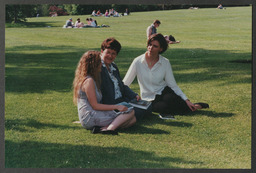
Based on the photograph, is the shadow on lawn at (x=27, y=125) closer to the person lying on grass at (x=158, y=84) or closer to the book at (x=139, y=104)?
the book at (x=139, y=104)

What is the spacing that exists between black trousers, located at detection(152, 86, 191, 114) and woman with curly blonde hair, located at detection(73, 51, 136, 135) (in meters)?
1.01

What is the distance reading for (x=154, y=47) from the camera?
6602mm

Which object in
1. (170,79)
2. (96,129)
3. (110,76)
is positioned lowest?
(96,129)

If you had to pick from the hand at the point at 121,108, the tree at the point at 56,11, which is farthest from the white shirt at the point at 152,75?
the tree at the point at 56,11

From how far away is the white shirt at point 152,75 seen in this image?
682 cm

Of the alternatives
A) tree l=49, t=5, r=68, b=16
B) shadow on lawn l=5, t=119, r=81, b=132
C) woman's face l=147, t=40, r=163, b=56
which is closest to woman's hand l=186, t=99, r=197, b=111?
woman's face l=147, t=40, r=163, b=56

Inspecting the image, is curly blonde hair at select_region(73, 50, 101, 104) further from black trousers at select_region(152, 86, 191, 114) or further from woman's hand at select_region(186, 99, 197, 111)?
woman's hand at select_region(186, 99, 197, 111)

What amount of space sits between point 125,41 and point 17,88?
677 cm

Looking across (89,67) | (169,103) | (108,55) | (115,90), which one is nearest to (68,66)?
(169,103)

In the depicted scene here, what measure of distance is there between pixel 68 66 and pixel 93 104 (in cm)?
620

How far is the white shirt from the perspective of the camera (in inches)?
269

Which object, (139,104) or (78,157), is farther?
(139,104)

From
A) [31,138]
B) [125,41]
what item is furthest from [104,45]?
[125,41]

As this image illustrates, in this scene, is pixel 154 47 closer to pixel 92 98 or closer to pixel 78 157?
pixel 92 98
